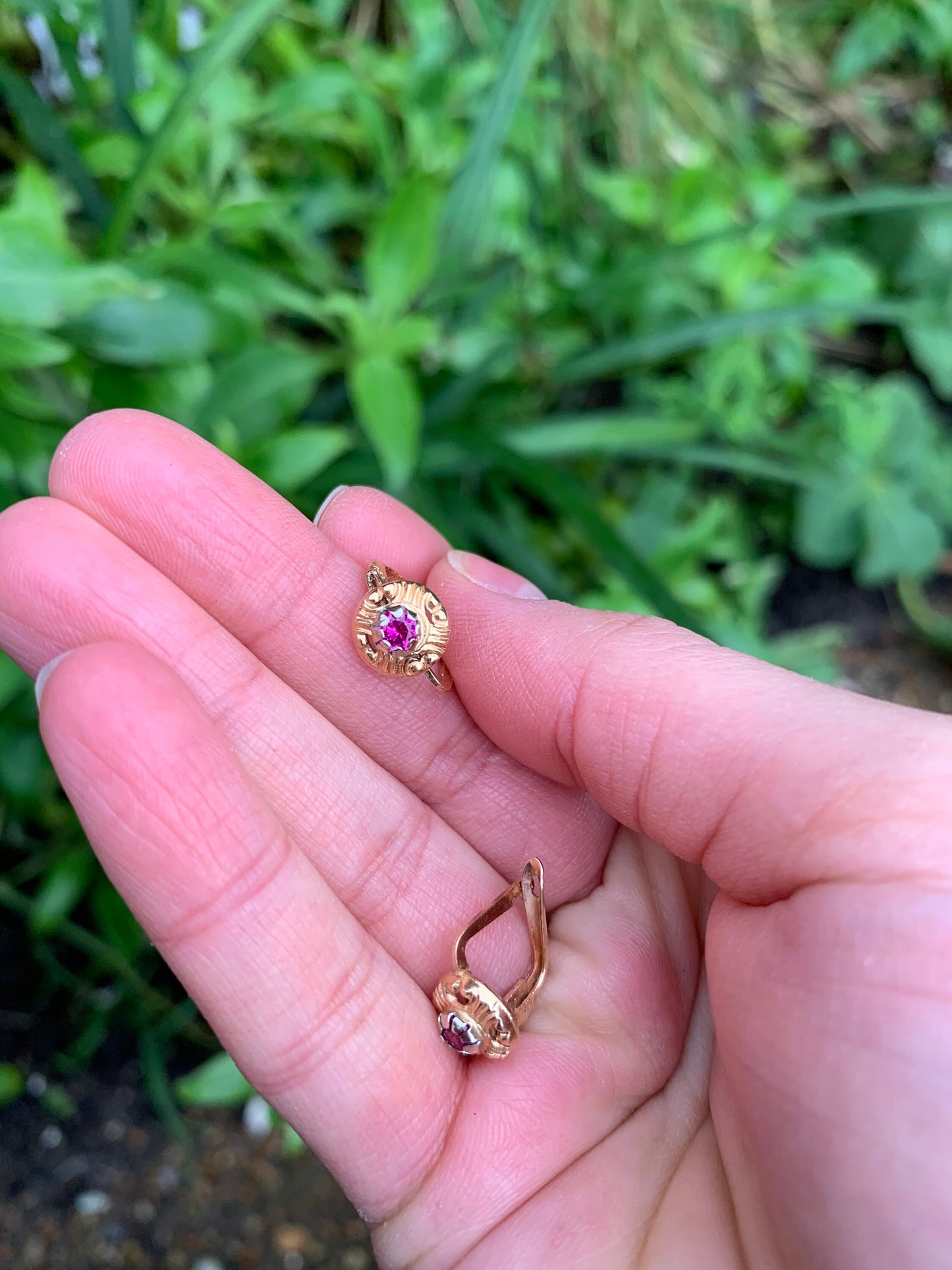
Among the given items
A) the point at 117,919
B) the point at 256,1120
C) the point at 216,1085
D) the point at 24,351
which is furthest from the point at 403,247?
the point at 256,1120

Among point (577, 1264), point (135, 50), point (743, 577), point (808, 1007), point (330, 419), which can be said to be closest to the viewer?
point (808, 1007)

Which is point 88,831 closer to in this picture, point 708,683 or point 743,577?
point 708,683

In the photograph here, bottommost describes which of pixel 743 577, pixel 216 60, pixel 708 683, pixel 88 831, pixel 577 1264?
pixel 743 577

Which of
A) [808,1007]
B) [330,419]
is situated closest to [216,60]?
[330,419]

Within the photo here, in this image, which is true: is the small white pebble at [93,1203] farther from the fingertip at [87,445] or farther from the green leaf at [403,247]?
the green leaf at [403,247]

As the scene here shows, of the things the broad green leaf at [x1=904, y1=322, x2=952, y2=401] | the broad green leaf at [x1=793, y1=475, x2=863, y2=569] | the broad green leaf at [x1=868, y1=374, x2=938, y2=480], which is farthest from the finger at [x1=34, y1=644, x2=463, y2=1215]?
the broad green leaf at [x1=904, y1=322, x2=952, y2=401]

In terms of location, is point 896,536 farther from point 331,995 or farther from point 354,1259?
point 354,1259
